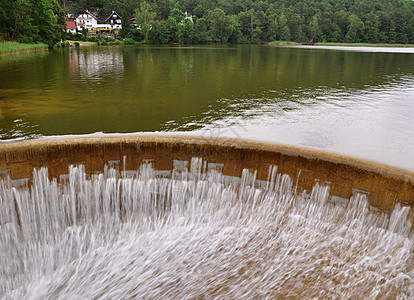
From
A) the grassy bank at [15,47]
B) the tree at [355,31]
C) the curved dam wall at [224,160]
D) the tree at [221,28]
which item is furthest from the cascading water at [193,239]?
the tree at [355,31]

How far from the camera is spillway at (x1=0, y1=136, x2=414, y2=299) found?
19.9 ft

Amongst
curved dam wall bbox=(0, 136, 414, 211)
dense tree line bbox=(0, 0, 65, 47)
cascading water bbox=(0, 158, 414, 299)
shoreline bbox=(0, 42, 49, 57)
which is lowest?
cascading water bbox=(0, 158, 414, 299)

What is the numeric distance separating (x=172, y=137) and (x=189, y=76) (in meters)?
15.8

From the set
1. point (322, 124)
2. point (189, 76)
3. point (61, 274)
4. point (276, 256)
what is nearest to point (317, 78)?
point (189, 76)

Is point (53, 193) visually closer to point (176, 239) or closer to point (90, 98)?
point (176, 239)

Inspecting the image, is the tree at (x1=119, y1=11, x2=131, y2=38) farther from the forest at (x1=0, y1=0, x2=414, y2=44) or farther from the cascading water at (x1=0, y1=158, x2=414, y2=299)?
the cascading water at (x1=0, y1=158, x2=414, y2=299)

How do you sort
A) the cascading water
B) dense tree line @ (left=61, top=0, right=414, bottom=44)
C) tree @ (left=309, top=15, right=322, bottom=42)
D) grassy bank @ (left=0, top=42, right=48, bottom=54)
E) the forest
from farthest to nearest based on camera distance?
1. tree @ (left=309, top=15, right=322, bottom=42)
2. dense tree line @ (left=61, top=0, right=414, bottom=44)
3. the forest
4. grassy bank @ (left=0, top=42, right=48, bottom=54)
5. the cascading water

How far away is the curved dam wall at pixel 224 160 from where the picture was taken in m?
7.07

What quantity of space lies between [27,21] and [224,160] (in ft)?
183

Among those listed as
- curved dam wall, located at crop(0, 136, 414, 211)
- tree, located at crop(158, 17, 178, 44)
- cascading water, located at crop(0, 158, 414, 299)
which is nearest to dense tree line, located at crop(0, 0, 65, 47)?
tree, located at crop(158, 17, 178, 44)

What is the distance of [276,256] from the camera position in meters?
6.67

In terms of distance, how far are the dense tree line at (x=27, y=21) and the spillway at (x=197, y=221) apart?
50338 mm

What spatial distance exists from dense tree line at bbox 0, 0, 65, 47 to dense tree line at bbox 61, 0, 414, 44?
1780 inches

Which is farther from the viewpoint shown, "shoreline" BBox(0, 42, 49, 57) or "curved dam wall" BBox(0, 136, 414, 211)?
"shoreline" BBox(0, 42, 49, 57)
